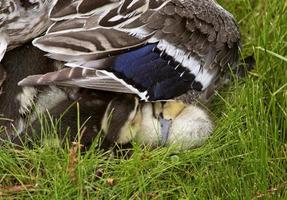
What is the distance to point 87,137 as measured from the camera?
11.3 ft

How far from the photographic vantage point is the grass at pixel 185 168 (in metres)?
3.26

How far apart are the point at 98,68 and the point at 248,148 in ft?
2.14

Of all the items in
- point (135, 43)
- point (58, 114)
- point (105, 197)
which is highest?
point (135, 43)

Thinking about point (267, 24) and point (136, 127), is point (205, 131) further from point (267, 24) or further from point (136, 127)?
point (267, 24)

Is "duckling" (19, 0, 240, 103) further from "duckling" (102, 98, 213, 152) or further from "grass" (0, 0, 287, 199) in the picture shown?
"grass" (0, 0, 287, 199)

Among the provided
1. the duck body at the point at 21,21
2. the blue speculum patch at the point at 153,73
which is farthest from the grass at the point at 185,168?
the duck body at the point at 21,21

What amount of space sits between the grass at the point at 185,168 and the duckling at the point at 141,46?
0.23 metres

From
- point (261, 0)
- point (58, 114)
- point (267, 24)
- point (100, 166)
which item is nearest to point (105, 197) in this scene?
point (100, 166)

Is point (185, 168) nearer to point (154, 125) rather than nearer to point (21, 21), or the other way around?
point (154, 125)

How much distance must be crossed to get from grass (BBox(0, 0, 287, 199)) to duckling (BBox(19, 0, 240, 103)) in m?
0.23

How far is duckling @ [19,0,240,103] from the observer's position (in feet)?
11.0

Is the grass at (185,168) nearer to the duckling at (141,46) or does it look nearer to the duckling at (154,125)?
the duckling at (154,125)

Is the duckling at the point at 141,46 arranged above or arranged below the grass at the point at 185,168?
above

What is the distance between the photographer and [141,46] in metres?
3.49
